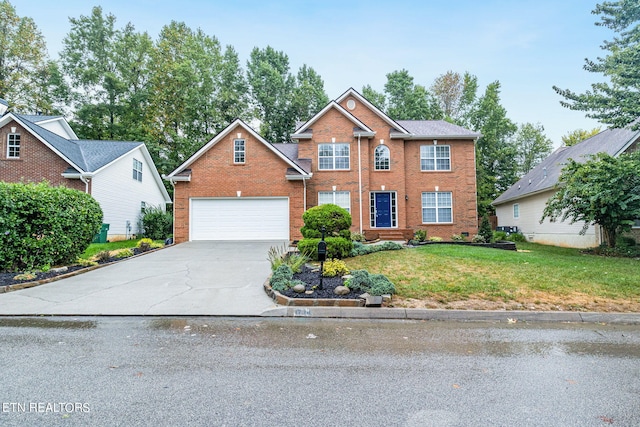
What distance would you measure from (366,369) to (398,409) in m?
0.86

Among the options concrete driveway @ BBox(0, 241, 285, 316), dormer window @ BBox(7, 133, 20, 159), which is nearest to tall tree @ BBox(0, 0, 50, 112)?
dormer window @ BBox(7, 133, 20, 159)

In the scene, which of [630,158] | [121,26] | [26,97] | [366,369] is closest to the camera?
[366,369]

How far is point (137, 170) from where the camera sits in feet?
71.2

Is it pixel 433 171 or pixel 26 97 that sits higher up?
pixel 26 97

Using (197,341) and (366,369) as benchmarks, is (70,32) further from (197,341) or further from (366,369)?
(366,369)

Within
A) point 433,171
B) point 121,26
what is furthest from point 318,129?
point 121,26

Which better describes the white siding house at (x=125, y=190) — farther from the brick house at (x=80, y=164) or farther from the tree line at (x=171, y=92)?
the tree line at (x=171, y=92)

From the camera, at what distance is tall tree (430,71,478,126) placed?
110 ft

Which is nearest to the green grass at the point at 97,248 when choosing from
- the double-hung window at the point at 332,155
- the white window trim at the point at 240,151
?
the white window trim at the point at 240,151

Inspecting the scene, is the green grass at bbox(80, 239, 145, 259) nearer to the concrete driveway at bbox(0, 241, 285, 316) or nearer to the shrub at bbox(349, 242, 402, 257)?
the concrete driveway at bbox(0, 241, 285, 316)

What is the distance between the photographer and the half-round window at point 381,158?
18.4 m

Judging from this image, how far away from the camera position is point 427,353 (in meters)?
4.17

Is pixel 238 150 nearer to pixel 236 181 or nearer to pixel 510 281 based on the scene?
pixel 236 181

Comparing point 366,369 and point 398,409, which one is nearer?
point 398,409
